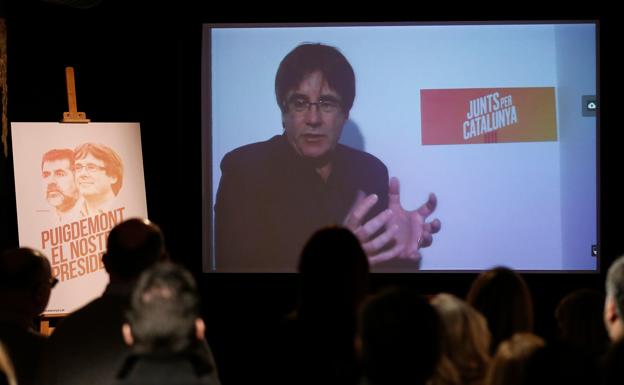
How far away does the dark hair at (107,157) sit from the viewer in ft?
18.5

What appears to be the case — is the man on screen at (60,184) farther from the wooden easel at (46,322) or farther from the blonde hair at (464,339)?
the blonde hair at (464,339)

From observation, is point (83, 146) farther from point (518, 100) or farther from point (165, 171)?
point (518, 100)

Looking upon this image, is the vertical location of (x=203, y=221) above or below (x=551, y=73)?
below

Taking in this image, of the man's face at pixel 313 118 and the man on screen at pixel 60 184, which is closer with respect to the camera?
the man on screen at pixel 60 184

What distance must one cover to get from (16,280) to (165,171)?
327cm

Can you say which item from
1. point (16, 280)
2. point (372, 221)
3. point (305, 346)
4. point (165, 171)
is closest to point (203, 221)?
point (165, 171)

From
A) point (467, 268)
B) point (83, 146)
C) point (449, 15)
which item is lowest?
point (467, 268)

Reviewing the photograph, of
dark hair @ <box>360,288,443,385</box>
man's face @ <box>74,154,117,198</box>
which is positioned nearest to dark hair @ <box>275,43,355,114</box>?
man's face @ <box>74,154,117,198</box>

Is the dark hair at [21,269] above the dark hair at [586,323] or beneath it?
above

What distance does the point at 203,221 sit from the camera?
20.0ft

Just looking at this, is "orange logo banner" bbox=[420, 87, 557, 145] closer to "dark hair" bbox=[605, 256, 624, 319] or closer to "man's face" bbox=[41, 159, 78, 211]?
"man's face" bbox=[41, 159, 78, 211]

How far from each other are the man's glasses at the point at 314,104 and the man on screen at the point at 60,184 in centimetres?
137

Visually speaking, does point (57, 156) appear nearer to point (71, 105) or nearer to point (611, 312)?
point (71, 105)

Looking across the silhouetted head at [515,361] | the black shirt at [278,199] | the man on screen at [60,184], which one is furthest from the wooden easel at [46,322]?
the silhouetted head at [515,361]
